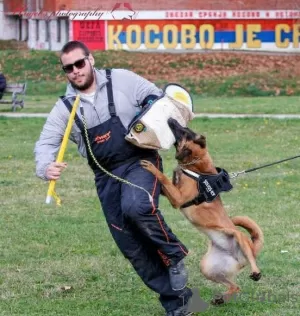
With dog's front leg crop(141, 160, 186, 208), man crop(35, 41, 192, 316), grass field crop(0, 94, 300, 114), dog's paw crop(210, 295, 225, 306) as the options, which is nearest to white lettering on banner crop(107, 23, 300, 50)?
grass field crop(0, 94, 300, 114)

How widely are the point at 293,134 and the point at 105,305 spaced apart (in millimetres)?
11948

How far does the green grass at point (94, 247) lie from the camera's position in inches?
281

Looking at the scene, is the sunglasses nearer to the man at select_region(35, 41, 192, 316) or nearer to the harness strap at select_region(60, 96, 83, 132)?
the man at select_region(35, 41, 192, 316)

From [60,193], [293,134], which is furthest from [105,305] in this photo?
[293,134]

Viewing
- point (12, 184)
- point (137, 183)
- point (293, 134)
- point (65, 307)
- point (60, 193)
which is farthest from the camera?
point (293, 134)

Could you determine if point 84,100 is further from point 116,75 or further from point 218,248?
point 218,248

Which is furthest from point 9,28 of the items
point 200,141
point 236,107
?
point 200,141

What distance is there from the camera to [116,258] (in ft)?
28.3

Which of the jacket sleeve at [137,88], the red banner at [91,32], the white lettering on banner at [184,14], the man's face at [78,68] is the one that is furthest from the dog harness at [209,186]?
the red banner at [91,32]

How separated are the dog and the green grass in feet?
Answer: 0.94

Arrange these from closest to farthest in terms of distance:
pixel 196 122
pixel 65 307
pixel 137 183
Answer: pixel 137 183, pixel 65 307, pixel 196 122

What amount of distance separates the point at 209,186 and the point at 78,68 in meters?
1.27

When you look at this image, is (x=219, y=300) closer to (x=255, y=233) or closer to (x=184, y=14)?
(x=255, y=233)

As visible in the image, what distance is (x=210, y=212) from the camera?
273 inches
